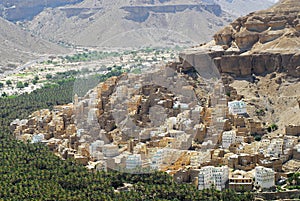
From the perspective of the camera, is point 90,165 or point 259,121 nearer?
point 90,165

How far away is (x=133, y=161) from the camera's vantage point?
34.3 metres

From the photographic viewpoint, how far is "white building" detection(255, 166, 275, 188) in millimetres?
31062

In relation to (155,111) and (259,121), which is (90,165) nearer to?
(155,111)

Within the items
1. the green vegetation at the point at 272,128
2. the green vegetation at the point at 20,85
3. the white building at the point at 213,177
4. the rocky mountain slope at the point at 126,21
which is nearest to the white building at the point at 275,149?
the green vegetation at the point at 272,128

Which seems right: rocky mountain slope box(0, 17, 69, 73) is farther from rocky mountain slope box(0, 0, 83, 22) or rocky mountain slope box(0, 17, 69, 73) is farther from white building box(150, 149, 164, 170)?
white building box(150, 149, 164, 170)

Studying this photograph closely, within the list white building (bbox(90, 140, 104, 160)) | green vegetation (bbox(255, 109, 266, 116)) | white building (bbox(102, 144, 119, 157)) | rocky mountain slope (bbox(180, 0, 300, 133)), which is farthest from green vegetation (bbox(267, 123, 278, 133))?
white building (bbox(90, 140, 104, 160))

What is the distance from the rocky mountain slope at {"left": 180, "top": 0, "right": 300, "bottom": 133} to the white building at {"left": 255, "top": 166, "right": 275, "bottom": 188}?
7.67 metres

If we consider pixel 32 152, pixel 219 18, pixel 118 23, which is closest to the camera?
pixel 32 152

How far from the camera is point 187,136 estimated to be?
3716cm

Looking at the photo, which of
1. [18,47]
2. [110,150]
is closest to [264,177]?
[110,150]

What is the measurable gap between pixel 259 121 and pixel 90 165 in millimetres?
10175

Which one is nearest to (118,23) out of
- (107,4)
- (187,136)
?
(107,4)

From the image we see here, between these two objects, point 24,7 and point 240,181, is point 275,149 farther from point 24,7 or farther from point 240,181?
point 24,7

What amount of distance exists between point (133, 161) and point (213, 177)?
4.66m
